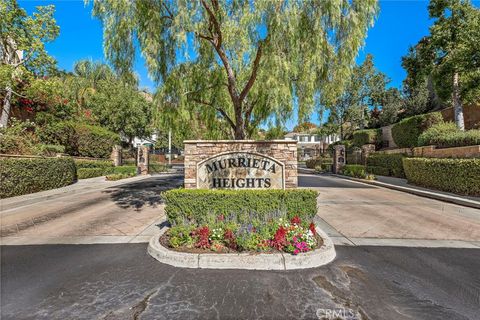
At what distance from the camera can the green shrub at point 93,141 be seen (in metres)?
21.3

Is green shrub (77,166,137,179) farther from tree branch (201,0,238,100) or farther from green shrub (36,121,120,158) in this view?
tree branch (201,0,238,100)

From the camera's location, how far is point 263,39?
692cm

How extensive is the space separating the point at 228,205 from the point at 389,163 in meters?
20.3

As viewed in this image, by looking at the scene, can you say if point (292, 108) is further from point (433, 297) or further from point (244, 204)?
point (433, 297)

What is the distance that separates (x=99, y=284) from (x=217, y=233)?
2.26 meters

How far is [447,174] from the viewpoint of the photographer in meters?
12.1

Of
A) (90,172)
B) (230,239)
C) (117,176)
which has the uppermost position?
(90,172)

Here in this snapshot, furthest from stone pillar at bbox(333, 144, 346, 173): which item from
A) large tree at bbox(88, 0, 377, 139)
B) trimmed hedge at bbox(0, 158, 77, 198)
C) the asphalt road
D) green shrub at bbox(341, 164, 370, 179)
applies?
trimmed hedge at bbox(0, 158, 77, 198)

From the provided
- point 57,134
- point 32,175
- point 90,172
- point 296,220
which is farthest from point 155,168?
point 296,220

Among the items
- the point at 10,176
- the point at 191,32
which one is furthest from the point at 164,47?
the point at 10,176

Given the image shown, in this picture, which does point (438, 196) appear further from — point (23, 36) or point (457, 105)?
point (23, 36)

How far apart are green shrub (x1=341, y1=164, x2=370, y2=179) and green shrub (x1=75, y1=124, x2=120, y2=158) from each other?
24985 millimetres

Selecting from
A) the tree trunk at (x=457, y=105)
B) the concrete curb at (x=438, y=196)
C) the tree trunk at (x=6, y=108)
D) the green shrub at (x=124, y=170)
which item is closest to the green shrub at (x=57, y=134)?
the tree trunk at (x=6, y=108)
